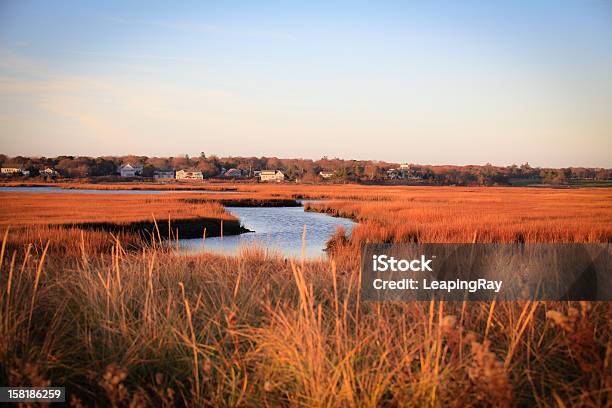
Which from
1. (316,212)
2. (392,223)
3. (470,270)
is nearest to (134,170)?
(316,212)

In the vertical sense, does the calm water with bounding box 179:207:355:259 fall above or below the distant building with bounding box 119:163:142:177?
below

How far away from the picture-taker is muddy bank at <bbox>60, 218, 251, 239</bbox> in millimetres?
22366

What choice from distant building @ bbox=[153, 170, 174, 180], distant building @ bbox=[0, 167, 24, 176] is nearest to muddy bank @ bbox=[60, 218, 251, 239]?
distant building @ bbox=[0, 167, 24, 176]

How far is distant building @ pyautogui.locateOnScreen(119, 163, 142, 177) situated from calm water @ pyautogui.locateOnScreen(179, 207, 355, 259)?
8518 cm

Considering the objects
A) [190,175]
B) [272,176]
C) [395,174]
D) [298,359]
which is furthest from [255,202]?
[272,176]

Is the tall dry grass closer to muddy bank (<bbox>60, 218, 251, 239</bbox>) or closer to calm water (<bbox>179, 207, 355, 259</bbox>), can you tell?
calm water (<bbox>179, 207, 355, 259</bbox>)

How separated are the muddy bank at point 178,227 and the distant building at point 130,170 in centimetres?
9257

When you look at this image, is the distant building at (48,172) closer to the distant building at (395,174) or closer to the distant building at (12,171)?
the distant building at (12,171)

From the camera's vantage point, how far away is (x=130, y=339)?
14.1ft

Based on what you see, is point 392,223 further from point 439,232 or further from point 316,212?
point 316,212

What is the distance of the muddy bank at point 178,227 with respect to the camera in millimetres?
22366

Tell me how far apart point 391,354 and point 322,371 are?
74 cm

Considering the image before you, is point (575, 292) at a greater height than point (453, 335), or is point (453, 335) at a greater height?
point (453, 335)

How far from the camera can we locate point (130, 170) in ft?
382
